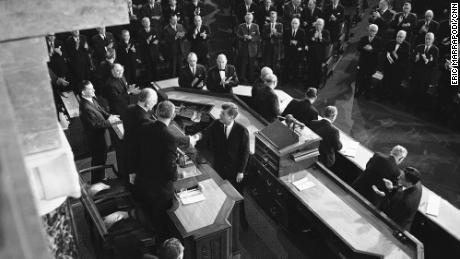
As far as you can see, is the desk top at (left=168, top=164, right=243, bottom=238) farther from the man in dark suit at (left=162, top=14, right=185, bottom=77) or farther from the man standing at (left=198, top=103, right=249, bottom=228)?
the man in dark suit at (left=162, top=14, right=185, bottom=77)

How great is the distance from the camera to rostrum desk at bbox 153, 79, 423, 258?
15.8 feet

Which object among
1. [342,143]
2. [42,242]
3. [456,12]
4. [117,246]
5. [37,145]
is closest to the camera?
[42,242]

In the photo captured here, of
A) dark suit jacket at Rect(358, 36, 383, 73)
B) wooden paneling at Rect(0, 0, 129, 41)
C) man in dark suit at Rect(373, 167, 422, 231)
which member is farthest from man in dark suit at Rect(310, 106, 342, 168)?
wooden paneling at Rect(0, 0, 129, 41)

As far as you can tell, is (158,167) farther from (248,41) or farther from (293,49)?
(293,49)

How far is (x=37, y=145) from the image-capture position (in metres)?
2.12

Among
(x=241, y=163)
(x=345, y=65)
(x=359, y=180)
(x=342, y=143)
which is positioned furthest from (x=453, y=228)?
(x=345, y=65)

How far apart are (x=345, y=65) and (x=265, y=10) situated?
2264 mm

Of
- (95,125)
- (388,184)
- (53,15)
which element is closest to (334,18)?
(388,184)

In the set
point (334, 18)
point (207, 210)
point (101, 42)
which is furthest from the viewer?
point (334, 18)

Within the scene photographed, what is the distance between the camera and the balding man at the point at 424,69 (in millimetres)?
8891

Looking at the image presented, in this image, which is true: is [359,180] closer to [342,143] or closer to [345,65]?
[342,143]

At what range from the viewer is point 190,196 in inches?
211

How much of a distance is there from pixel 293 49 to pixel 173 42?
8.38 ft

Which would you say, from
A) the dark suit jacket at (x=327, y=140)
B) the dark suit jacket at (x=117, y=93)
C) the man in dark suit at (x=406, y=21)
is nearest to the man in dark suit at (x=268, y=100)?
the dark suit jacket at (x=327, y=140)
